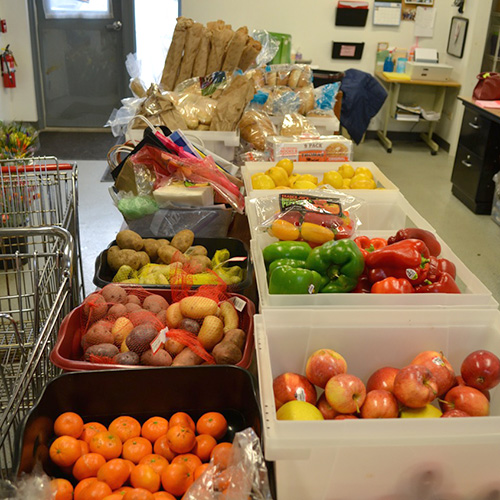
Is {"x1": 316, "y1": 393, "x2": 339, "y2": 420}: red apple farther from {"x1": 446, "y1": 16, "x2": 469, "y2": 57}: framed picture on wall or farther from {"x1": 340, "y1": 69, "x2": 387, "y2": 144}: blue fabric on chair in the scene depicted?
{"x1": 446, "y1": 16, "x2": 469, "y2": 57}: framed picture on wall

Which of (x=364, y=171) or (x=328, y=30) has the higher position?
(x=328, y=30)

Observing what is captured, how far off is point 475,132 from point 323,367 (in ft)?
13.5

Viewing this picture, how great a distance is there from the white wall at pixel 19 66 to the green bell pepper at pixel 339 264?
5.54 metres

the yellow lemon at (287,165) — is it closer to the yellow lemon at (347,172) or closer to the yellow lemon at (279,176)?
the yellow lemon at (279,176)

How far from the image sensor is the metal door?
246 inches

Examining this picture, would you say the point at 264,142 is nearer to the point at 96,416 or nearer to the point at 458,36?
the point at 96,416

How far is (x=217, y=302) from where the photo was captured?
1.49 metres

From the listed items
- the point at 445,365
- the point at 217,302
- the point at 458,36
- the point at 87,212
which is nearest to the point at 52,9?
the point at 87,212

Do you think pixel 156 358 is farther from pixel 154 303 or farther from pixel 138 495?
pixel 138 495

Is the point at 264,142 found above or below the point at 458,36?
below

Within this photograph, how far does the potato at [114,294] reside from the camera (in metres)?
1.48

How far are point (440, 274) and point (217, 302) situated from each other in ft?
1.90

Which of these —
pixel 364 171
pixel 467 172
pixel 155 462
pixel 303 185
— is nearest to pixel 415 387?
pixel 155 462

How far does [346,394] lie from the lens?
1054mm
